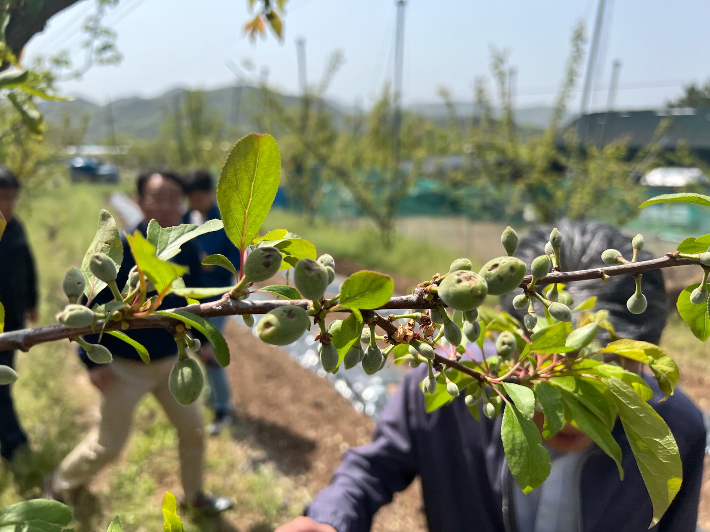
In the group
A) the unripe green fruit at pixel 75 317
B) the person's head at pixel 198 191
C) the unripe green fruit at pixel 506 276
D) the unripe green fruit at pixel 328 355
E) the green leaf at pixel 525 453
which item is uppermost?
the unripe green fruit at pixel 506 276

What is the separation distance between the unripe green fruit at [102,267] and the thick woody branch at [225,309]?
46 mm

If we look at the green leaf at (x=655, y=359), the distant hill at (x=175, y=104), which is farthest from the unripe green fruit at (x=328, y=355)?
the distant hill at (x=175, y=104)

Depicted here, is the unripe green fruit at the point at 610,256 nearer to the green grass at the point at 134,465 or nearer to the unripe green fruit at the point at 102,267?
the unripe green fruit at the point at 102,267

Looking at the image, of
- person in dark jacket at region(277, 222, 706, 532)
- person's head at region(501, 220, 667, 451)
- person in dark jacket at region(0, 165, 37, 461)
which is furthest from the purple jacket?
person in dark jacket at region(0, 165, 37, 461)

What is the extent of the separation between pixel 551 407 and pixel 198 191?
3608mm

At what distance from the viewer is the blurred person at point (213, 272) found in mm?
3320

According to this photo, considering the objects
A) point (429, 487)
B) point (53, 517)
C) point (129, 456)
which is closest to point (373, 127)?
point (129, 456)

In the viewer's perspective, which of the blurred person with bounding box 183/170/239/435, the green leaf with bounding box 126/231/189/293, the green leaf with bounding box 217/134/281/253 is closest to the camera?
the green leaf with bounding box 126/231/189/293

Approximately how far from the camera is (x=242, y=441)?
341 cm

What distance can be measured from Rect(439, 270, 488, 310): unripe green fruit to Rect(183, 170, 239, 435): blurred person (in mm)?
2867

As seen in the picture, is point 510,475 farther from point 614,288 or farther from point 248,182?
point 248,182

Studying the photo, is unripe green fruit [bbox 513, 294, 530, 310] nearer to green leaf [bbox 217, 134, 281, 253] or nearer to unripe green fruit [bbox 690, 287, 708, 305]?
unripe green fruit [bbox 690, 287, 708, 305]

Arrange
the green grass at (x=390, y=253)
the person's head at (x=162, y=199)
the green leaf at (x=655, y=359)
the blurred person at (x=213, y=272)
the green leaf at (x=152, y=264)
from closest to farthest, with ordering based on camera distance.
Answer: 1. the green leaf at (x=152, y=264)
2. the green leaf at (x=655, y=359)
3. the person's head at (x=162, y=199)
4. the blurred person at (x=213, y=272)
5. the green grass at (x=390, y=253)

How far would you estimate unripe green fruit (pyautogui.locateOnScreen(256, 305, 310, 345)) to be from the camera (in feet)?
1.34
